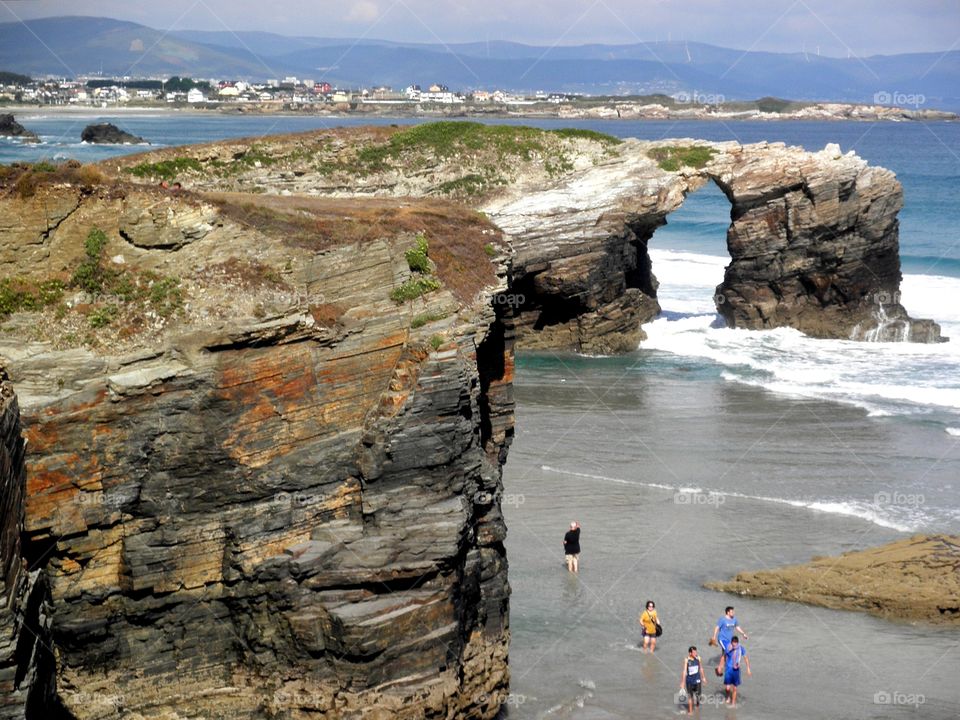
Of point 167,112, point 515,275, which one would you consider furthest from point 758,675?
point 167,112

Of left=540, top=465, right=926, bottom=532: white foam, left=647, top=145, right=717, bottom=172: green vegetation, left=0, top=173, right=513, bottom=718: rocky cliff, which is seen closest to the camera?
left=0, top=173, right=513, bottom=718: rocky cliff

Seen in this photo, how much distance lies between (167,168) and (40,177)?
2048cm

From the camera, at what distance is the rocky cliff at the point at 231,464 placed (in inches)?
550

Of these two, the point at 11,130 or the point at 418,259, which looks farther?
the point at 11,130

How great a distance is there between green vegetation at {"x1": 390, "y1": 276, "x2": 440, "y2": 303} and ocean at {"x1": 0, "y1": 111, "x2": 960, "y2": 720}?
668cm

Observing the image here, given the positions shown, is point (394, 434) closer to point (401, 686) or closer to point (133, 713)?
point (401, 686)

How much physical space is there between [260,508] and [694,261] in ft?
184

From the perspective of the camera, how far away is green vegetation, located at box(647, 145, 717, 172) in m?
44.9

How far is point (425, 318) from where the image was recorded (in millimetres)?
15867

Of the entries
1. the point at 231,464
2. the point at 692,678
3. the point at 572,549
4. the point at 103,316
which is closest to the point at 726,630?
the point at 692,678

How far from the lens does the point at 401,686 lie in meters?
14.9

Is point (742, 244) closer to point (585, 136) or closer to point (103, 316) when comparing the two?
point (585, 136)

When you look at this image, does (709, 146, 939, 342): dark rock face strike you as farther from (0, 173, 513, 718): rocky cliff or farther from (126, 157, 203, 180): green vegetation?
(0, 173, 513, 718): rocky cliff

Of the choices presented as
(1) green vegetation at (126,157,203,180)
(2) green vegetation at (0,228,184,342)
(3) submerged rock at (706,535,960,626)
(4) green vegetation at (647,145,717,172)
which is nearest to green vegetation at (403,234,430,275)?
(2) green vegetation at (0,228,184,342)
